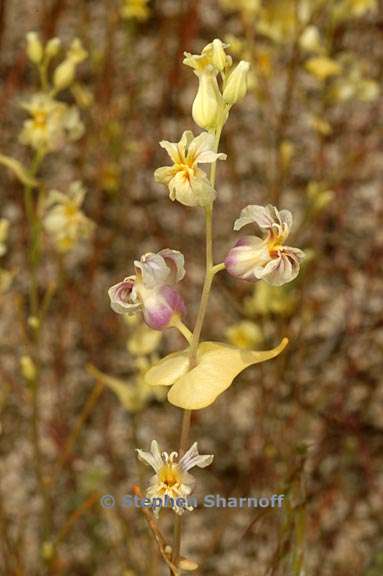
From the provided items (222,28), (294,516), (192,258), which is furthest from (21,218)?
(294,516)

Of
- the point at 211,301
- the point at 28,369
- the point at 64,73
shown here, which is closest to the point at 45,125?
the point at 64,73

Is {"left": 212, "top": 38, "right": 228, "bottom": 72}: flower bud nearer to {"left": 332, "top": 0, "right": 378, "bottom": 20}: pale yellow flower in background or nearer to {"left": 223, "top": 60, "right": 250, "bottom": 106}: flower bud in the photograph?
{"left": 223, "top": 60, "right": 250, "bottom": 106}: flower bud

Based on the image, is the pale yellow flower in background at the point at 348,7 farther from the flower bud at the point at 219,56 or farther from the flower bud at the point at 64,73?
the flower bud at the point at 219,56

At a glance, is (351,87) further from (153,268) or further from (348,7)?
(153,268)

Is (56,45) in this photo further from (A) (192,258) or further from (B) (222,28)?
(B) (222,28)

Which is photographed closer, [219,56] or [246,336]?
[219,56]

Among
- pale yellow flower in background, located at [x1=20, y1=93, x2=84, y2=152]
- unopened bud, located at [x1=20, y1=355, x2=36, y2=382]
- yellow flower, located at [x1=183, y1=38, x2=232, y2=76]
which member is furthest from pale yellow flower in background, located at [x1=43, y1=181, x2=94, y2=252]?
yellow flower, located at [x1=183, y1=38, x2=232, y2=76]

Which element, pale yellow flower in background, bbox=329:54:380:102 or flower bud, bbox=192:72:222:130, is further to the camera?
pale yellow flower in background, bbox=329:54:380:102
